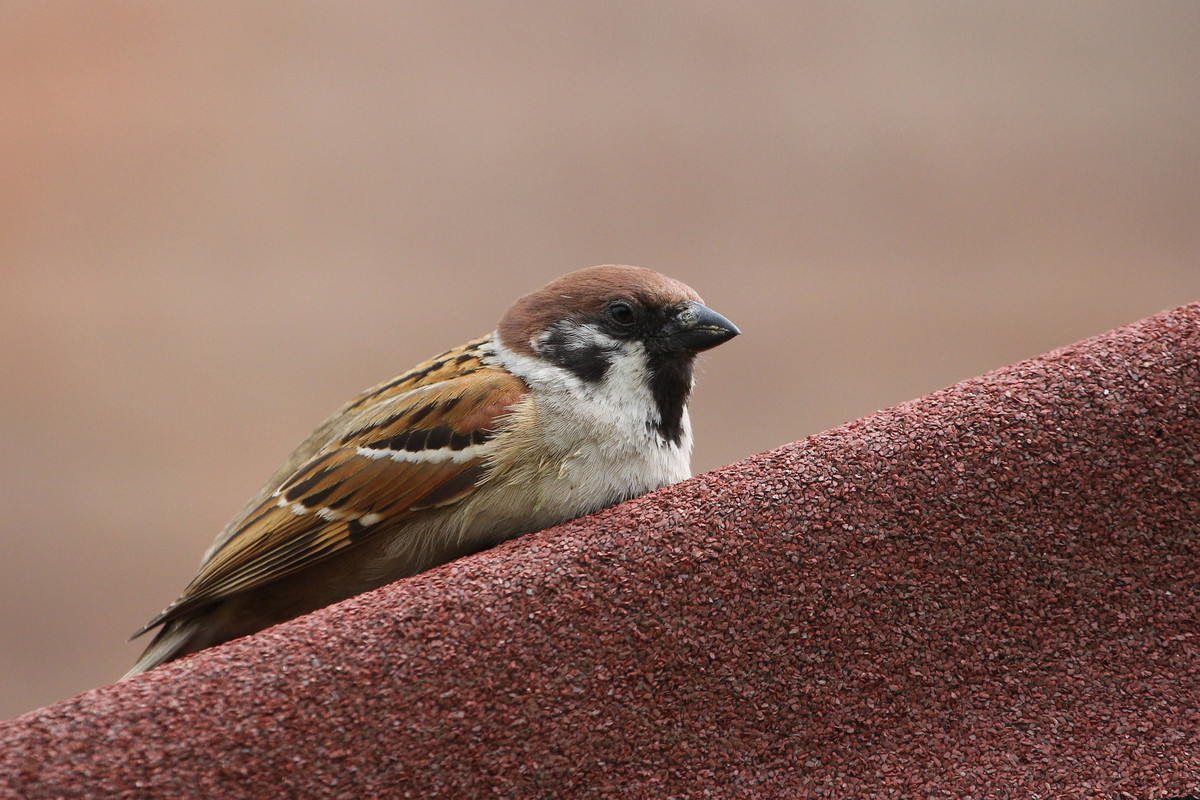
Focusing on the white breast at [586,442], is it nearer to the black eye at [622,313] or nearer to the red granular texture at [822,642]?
the black eye at [622,313]

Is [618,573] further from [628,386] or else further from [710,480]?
[628,386]

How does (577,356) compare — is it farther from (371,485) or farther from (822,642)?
(822,642)

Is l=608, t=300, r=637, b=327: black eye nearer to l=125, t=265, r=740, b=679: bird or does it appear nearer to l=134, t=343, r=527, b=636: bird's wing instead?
l=125, t=265, r=740, b=679: bird

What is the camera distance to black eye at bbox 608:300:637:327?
84cm

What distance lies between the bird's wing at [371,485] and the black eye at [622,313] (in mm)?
101

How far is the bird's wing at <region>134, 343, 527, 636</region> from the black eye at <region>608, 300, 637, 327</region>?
0.10 m

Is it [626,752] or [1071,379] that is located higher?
[1071,379]

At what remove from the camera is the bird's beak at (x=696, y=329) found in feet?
2.71

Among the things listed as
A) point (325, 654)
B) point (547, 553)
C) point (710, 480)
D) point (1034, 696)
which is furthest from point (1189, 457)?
point (325, 654)

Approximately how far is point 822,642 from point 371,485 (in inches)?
15.8

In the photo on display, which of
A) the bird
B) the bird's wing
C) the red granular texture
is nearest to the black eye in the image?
the bird

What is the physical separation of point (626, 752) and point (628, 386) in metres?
0.36

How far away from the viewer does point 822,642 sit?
1.89 feet

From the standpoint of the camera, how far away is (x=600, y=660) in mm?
565
